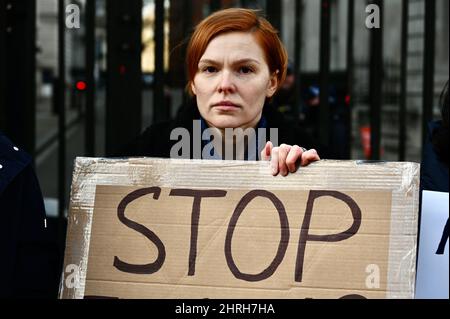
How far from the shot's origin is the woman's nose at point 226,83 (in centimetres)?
202

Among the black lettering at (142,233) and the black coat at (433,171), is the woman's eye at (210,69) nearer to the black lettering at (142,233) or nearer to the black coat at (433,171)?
the black lettering at (142,233)

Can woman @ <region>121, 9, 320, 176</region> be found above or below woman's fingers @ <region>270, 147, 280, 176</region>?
above

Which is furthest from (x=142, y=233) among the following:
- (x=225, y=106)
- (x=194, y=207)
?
(x=225, y=106)

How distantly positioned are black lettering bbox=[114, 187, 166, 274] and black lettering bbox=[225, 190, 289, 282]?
159mm

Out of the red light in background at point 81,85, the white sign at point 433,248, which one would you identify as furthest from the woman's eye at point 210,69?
the red light in background at point 81,85

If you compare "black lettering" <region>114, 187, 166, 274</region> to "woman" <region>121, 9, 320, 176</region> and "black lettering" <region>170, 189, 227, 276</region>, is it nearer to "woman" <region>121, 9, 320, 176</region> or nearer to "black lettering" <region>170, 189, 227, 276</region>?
"black lettering" <region>170, 189, 227, 276</region>

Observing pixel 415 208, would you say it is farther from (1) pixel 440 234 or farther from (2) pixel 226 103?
(2) pixel 226 103

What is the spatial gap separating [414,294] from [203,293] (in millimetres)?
471

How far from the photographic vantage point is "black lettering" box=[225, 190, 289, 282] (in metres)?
1.71

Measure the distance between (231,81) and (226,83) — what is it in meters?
0.02

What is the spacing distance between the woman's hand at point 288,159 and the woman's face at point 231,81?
0.31 m

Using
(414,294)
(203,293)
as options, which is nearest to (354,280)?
(414,294)

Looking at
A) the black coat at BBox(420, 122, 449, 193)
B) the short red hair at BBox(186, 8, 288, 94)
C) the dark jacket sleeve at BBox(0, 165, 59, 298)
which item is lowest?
the dark jacket sleeve at BBox(0, 165, 59, 298)

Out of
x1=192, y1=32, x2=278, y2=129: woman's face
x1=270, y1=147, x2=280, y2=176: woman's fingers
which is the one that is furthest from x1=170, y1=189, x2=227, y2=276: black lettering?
x1=192, y1=32, x2=278, y2=129: woman's face
